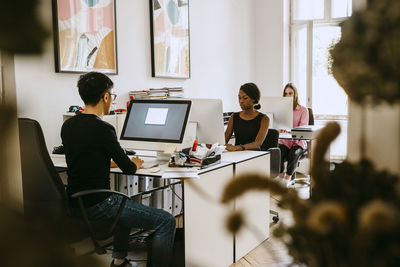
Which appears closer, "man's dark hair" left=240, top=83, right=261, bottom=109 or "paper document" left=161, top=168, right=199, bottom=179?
"paper document" left=161, top=168, right=199, bottom=179

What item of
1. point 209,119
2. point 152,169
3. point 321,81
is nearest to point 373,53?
point 152,169

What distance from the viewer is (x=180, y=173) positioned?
102 inches

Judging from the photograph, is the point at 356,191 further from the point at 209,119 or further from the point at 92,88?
the point at 209,119

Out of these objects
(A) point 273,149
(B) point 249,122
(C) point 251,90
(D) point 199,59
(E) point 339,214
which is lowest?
(A) point 273,149

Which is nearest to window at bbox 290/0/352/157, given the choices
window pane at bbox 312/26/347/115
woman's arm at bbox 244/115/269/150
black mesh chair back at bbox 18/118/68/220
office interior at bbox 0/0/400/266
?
window pane at bbox 312/26/347/115

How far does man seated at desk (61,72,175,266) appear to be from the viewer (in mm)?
2352

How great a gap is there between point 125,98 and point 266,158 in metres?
1.64

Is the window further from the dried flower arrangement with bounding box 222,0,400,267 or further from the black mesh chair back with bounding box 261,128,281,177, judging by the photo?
the dried flower arrangement with bounding box 222,0,400,267

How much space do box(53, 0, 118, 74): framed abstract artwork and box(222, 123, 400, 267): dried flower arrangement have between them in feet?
10.9

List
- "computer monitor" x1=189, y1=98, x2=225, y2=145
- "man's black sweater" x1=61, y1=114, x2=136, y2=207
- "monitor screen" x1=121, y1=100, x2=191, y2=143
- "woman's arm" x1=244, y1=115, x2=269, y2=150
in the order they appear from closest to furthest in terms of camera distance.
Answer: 1. "man's black sweater" x1=61, y1=114, x2=136, y2=207
2. "monitor screen" x1=121, y1=100, x2=191, y2=143
3. "computer monitor" x1=189, y1=98, x2=225, y2=145
4. "woman's arm" x1=244, y1=115, x2=269, y2=150

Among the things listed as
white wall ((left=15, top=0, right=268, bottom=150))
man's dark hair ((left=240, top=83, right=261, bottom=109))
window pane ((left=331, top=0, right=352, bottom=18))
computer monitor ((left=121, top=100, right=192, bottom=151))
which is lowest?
computer monitor ((left=121, top=100, right=192, bottom=151))

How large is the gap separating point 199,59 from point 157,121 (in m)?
2.78

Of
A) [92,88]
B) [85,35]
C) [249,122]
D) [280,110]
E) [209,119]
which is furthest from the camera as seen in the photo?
[280,110]

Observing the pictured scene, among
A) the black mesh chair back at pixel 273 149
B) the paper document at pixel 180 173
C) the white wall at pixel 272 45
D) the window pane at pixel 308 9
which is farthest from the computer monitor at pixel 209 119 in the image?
the window pane at pixel 308 9
